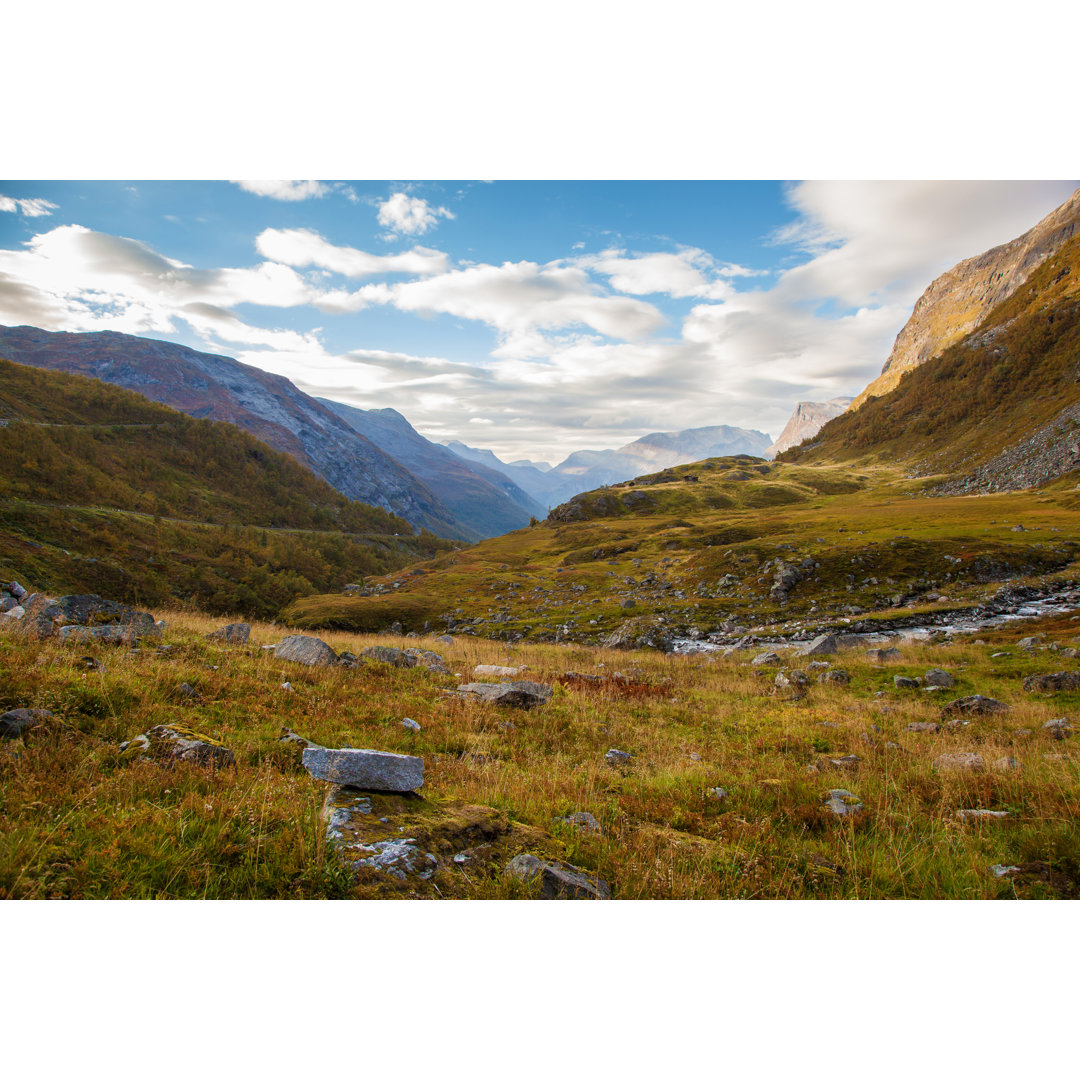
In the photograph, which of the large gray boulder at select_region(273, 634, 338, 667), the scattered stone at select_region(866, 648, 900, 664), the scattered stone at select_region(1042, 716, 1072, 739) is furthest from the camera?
the scattered stone at select_region(866, 648, 900, 664)

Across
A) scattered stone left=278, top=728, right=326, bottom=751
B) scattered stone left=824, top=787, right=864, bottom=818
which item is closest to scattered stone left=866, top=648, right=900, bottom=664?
scattered stone left=824, top=787, right=864, bottom=818

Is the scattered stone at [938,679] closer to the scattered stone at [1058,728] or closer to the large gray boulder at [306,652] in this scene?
the scattered stone at [1058,728]

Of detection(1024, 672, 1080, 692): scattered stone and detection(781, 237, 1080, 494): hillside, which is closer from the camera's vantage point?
detection(1024, 672, 1080, 692): scattered stone

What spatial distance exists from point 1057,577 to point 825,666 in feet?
104

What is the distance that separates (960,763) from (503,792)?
26.9ft

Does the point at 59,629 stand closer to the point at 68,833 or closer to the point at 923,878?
the point at 68,833

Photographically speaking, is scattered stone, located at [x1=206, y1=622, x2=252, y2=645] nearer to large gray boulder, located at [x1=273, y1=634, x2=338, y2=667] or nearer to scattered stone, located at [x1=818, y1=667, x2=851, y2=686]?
large gray boulder, located at [x1=273, y1=634, x2=338, y2=667]

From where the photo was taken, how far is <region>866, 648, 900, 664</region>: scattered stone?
67.8 feet

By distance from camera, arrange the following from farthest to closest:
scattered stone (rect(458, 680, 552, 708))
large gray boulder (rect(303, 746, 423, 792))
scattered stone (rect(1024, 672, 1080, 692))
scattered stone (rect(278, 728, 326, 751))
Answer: scattered stone (rect(1024, 672, 1080, 692)) < scattered stone (rect(458, 680, 552, 708)) < scattered stone (rect(278, 728, 326, 751)) < large gray boulder (rect(303, 746, 423, 792))

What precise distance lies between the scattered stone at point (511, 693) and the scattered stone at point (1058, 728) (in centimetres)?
1159

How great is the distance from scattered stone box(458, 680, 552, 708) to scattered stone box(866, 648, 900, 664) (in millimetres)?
15166

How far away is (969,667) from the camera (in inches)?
742

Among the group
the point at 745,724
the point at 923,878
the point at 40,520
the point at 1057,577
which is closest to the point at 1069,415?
the point at 1057,577

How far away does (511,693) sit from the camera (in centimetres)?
1327
